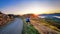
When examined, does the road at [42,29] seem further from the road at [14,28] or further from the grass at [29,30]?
the road at [14,28]

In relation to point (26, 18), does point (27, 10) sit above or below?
above

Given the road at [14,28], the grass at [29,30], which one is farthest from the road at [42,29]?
the road at [14,28]

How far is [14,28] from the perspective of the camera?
1788 millimetres

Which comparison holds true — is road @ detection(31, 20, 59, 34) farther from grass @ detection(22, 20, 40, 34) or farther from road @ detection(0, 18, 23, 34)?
road @ detection(0, 18, 23, 34)

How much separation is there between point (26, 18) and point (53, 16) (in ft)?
1.70

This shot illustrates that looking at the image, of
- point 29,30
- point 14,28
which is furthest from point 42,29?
point 14,28

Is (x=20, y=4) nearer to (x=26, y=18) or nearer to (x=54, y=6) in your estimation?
(x=26, y=18)

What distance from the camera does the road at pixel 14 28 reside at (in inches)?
68.7

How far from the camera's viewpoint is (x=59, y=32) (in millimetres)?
1707

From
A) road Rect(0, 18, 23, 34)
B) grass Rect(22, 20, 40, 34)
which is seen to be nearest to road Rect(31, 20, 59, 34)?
grass Rect(22, 20, 40, 34)

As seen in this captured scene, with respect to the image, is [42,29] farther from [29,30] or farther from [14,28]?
[14,28]

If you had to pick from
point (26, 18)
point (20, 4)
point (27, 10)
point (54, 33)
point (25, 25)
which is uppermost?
point (20, 4)

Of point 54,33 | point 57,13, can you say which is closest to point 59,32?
point 54,33

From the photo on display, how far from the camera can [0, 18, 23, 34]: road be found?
174 centimetres
